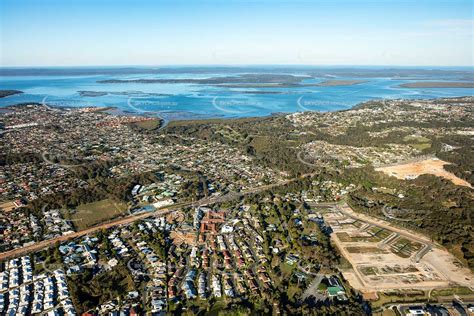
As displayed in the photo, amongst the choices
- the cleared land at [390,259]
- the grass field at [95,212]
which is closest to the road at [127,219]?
the grass field at [95,212]

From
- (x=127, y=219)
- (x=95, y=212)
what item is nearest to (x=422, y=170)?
(x=127, y=219)

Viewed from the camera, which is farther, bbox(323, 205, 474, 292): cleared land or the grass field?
the grass field

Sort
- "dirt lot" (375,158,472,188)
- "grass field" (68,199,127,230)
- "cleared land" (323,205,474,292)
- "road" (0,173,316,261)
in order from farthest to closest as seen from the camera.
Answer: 1. "dirt lot" (375,158,472,188)
2. "grass field" (68,199,127,230)
3. "road" (0,173,316,261)
4. "cleared land" (323,205,474,292)

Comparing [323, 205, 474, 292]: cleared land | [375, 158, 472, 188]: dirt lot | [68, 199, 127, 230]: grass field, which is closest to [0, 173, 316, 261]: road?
[68, 199, 127, 230]: grass field

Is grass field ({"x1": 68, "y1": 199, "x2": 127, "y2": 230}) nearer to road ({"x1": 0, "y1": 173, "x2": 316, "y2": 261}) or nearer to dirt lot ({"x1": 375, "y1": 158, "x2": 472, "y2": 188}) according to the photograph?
road ({"x1": 0, "y1": 173, "x2": 316, "y2": 261})

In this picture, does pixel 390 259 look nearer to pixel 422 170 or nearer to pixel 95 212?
pixel 422 170

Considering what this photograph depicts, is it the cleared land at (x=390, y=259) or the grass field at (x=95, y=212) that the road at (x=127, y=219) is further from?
the cleared land at (x=390, y=259)

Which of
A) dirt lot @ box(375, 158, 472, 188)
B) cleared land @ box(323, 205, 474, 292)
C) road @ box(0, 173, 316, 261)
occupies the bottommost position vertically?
cleared land @ box(323, 205, 474, 292)
